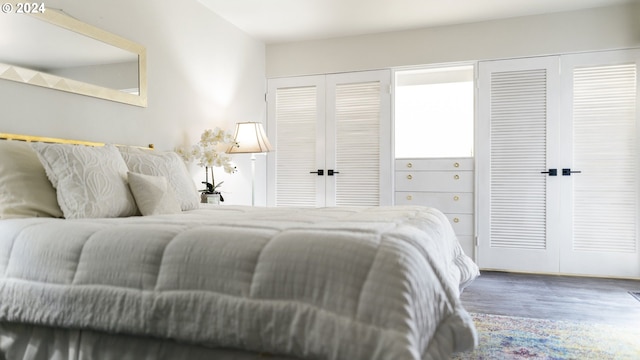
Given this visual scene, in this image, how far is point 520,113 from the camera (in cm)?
394

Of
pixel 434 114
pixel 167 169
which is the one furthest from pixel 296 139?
pixel 167 169

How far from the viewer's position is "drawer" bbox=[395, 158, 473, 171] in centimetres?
410

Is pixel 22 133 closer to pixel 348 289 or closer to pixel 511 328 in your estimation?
pixel 348 289

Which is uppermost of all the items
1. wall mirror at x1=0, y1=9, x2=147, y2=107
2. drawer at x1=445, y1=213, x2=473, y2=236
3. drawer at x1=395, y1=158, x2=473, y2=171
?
wall mirror at x1=0, y1=9, x2=147, y2=107

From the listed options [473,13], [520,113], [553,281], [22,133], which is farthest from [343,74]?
[22,133]

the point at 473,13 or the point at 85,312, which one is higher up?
the point at 473,13

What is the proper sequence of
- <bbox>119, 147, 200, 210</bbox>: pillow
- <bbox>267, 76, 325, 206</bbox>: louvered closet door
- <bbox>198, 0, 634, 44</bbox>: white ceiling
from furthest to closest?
1. <bbox>267, 76, 325, 206</bbox>: louvered closet door
2. <bbox>198, 0, 634, 44</bbox>: white ceiling
3. <bbox>119, 147, 200, 210</bbox>: pillow

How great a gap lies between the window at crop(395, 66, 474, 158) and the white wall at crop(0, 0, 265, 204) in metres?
1.70

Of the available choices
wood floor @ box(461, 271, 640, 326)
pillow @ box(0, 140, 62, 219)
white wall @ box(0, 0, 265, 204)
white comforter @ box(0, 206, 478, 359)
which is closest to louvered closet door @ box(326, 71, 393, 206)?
white wall @ box(0, 0, 265, 204)

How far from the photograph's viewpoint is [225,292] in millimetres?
1207

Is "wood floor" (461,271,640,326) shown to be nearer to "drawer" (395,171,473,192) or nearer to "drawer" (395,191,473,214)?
"drawer" (395,191,473,214)

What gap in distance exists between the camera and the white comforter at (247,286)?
3.49 ft

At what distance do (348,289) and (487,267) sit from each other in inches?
133

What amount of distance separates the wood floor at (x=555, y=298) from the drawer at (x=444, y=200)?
2.28 feet
